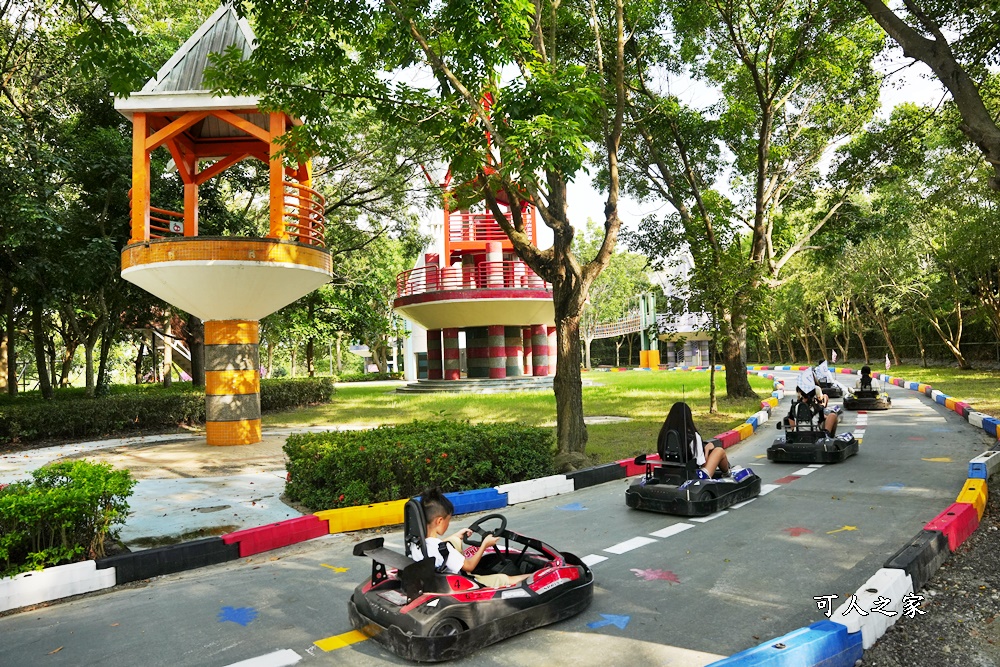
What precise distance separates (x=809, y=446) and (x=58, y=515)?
9427 mm

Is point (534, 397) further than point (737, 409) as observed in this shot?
Yes

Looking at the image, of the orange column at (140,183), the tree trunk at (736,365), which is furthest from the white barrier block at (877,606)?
the tree trunk at (736,365)

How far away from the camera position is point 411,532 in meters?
4.22

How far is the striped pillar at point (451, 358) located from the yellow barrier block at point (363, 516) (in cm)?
2359

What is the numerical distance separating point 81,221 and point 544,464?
1458 cm

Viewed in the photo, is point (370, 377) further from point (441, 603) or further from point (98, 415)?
point (441, 603)

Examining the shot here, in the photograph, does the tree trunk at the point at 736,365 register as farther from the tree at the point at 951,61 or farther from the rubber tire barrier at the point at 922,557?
the rubber tire barrier at the point at 922,557

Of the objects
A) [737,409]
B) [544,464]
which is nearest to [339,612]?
[544,464]

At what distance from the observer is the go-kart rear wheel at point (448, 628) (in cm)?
387

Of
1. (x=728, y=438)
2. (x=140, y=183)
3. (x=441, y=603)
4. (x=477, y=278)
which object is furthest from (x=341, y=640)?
(x=477, y=278)

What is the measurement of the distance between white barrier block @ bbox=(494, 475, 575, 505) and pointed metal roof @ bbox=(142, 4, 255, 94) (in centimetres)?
985

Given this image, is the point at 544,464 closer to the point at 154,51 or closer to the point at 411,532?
the point at 411,532

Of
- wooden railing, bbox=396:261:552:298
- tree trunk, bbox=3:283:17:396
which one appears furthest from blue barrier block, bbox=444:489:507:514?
wooden railing, bbox=396:261:552:298

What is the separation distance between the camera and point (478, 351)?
101ft
